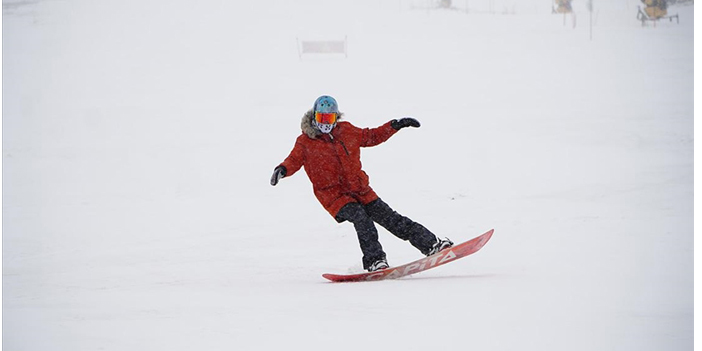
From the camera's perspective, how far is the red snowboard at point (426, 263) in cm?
513

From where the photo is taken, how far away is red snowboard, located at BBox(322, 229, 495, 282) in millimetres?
5129

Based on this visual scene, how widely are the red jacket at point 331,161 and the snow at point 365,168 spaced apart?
0.69 m

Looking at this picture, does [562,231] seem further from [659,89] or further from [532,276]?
[659,89]

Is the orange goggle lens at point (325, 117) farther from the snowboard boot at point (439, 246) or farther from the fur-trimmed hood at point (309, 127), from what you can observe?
the snowboard boot at point (439, 246)

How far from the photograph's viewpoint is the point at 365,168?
40.4 ft

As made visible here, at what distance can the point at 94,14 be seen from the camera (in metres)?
25.5

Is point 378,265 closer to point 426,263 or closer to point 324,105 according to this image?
point 426,263

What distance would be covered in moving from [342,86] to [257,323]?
49.1ft

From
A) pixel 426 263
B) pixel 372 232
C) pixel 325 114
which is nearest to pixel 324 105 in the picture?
pixel 325 114

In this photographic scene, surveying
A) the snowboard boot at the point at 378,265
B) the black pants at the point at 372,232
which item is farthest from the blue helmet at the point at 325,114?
the snowboard boot at the point at 378,265

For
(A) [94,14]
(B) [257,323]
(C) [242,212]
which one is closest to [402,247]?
(C) [242,212]

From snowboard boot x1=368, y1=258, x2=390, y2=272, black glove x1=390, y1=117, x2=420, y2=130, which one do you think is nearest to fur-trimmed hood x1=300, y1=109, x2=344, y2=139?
black glove x1=390, y1=117, x2=420, y2=130

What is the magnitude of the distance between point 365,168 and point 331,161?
22.6 ft

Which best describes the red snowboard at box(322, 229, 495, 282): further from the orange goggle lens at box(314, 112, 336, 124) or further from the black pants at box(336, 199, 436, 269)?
the orange goggle lens at box(314, 112, 336, 124)
